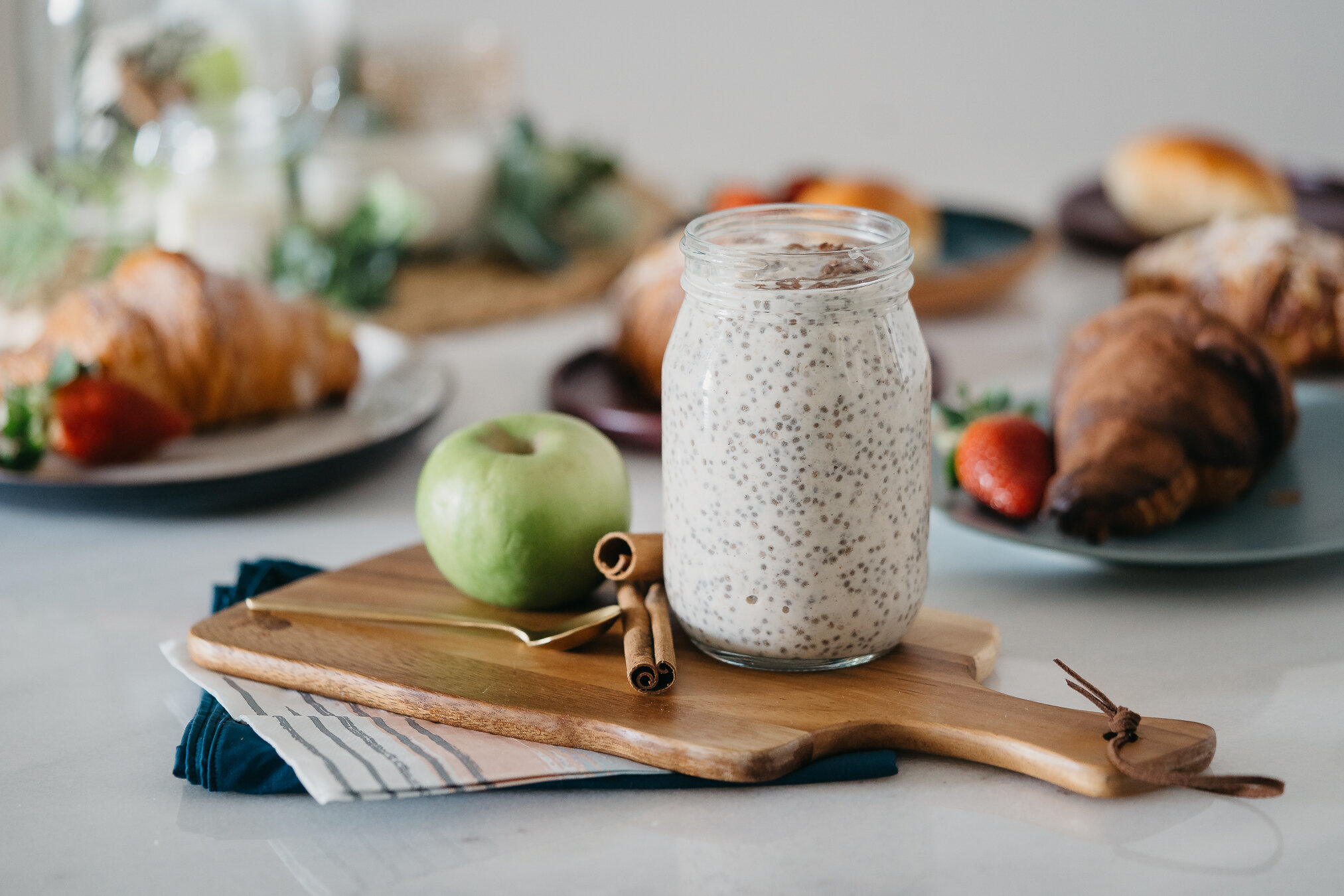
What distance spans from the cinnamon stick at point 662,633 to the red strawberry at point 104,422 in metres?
0.58

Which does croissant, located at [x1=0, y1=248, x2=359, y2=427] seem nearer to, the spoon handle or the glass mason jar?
the spoon handle

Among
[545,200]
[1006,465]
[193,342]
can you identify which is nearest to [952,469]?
[1006,465]

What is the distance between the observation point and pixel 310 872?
0.69m

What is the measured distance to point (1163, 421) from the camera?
1.04 meters

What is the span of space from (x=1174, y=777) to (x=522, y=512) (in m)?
0.44

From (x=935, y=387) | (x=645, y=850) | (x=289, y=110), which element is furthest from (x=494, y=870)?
(x=289, y=110)

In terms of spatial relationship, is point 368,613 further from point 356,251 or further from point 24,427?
point 356,251

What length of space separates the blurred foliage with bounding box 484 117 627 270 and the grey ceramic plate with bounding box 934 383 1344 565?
1.06 metres

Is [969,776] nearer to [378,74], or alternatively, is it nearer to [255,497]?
[255,497]

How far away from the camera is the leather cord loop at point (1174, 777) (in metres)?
0.69

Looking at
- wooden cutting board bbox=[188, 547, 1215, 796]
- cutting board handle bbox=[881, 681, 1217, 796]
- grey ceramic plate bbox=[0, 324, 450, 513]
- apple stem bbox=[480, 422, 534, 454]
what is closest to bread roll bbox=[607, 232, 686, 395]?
grey ceramic plate bbox=[0, 324, 450, 513]

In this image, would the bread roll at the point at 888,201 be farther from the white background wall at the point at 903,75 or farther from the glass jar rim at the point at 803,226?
the white background wall at the point at 903,75

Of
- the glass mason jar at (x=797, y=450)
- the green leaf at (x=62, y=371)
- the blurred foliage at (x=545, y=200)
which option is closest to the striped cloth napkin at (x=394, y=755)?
the glass mason jar at (x=797, y=450)

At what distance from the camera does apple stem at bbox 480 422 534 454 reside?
94 cm
